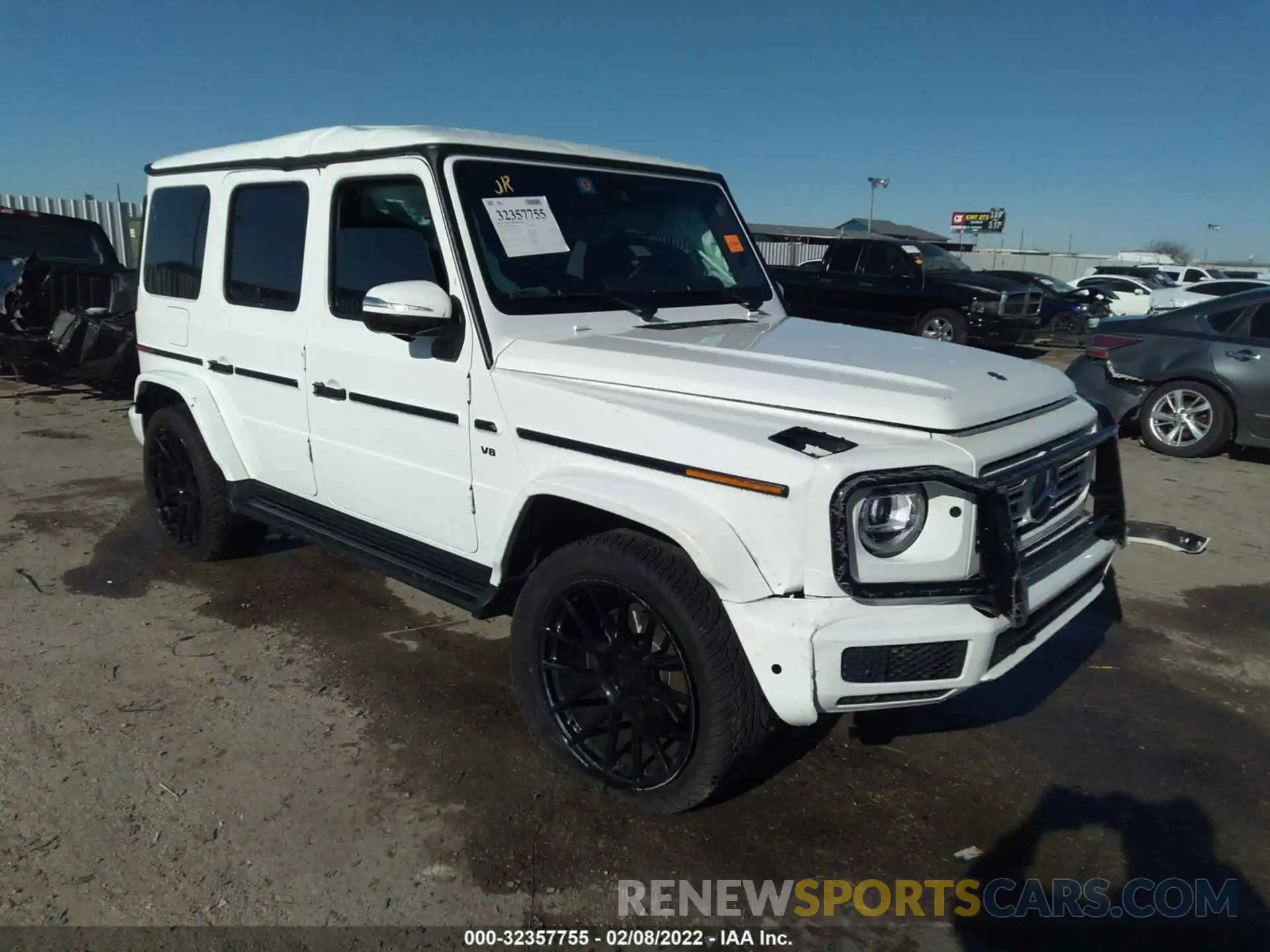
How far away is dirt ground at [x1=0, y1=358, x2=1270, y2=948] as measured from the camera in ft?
8.68

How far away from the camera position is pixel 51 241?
1063cm

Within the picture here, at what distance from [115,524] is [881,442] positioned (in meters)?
5.11

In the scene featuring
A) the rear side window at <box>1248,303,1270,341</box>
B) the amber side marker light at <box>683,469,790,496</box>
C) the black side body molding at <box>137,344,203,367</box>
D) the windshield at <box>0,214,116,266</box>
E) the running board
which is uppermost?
the windshield at <box>0,214,116,266</box>

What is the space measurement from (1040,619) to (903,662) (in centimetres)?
61

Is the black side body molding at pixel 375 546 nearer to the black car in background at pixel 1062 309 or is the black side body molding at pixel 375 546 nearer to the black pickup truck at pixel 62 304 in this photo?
the black pickup truck at pixel 62 304

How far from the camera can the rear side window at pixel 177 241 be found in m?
4.57

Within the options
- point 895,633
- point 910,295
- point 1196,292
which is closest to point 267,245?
point 895,633

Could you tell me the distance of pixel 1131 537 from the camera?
374 centimetres

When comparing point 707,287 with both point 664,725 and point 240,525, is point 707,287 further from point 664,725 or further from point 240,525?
point 240,525

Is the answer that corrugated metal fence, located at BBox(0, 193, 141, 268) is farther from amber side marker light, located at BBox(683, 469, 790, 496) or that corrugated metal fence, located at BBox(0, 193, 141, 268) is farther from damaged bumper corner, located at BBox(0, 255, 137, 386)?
amber side marker light, located at BBox(683, 469, 790, 496)

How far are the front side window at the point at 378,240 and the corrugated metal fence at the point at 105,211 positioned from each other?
16.6m

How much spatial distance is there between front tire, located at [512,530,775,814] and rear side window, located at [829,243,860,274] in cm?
1180

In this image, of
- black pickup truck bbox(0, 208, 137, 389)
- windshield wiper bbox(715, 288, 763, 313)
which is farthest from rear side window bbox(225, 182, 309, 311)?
black pickup truck bbox(0, 208, 137, 389)

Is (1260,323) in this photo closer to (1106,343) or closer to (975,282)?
(1106,343)
